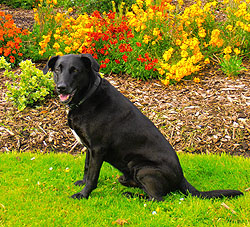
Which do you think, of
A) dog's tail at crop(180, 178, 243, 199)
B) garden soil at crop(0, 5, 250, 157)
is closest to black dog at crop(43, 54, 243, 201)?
dog's tail at crop(180, 178, 243, 199)

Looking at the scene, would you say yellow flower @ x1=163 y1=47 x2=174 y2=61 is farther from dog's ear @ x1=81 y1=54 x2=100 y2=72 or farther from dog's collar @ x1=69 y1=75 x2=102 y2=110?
dog's ear @ x1=81 y1=54 x2=100 y2=72

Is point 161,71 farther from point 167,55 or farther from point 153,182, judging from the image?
point 153,182

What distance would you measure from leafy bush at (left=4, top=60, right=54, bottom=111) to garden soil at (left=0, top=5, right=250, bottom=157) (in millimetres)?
154

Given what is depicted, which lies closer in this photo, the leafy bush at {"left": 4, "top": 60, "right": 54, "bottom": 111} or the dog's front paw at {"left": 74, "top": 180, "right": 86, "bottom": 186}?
the dog's front paw at {"left": 74, "top": 180, "right": 86, "bottom": 186}

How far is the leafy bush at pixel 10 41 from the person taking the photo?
6.89 meters

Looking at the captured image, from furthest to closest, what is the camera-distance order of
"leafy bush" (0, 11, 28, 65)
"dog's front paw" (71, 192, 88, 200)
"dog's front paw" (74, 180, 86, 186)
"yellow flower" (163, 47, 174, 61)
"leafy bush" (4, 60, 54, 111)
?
"leafy bush" (0, 11, 28, 65)
"yellow flower" (163, 47, 174, 61)
"leafy bush" (4, 60, 54, 111)
"dog's front paw" (74, 180, 86, 186)
"dog's front paw" (71, 192, 88, 200)

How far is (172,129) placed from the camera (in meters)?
5.29

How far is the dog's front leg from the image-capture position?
145 inches

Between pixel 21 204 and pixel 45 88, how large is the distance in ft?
8.36

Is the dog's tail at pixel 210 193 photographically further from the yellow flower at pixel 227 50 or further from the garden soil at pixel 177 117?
the yellow flower at pixel 227 50

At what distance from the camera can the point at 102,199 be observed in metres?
3.81

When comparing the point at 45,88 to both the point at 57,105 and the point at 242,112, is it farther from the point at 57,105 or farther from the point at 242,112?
the point at 242,112

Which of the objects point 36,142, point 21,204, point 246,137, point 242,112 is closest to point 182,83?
point 242,112

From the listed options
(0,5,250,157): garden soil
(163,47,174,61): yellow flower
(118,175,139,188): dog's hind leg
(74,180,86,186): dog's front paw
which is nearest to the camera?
(118,175,139,188): dog's hind leg
